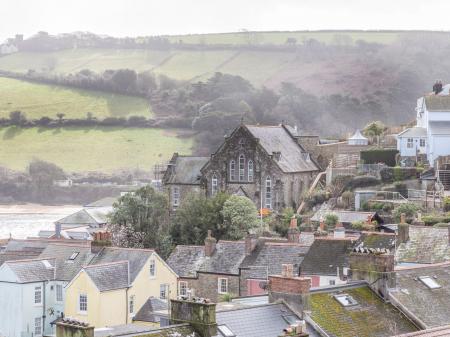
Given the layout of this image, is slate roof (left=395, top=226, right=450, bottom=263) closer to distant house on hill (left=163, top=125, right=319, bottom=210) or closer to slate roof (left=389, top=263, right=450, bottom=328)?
slate roof (left=389, top=263, right=450, bottom=328)

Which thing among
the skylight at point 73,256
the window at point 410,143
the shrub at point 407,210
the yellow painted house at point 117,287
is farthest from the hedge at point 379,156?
the skylight at point 73,256

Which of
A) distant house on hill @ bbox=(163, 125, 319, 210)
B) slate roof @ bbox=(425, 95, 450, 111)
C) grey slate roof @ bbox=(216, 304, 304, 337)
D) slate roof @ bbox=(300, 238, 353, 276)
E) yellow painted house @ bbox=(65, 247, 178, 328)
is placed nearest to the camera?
grey slate roof @ bbox=(216, 304, 304, 337)

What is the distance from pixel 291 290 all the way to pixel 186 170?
6041cm

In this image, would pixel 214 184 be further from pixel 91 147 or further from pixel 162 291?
pixel 91 147

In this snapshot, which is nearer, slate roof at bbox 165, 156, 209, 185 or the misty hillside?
slate roof at bbox 165, 156, 209, 185

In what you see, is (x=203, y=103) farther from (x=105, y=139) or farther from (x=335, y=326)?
(x=335, y=326)

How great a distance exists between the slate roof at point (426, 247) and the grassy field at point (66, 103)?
122 m

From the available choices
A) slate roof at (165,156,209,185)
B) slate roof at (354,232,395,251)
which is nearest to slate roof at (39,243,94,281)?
slate roof at (354,232,395,251)

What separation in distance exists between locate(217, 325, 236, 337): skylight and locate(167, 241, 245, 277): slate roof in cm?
2768

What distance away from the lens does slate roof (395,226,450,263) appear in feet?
155

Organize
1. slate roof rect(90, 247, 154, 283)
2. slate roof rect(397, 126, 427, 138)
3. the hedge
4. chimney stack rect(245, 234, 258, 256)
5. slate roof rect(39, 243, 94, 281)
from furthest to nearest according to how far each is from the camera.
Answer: slate roof rect(397, 126, 427, 138) < the hedge < chimney stack rect(245, 234, 258, 256) < slate roof rect(39, 243, 94, 281) < slate roof rect(90, 247, 154, 283)

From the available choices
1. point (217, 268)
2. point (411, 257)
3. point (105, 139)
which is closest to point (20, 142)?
point (105, 139)

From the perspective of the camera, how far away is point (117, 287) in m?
52.2

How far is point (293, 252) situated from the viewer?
55688 millimetres
